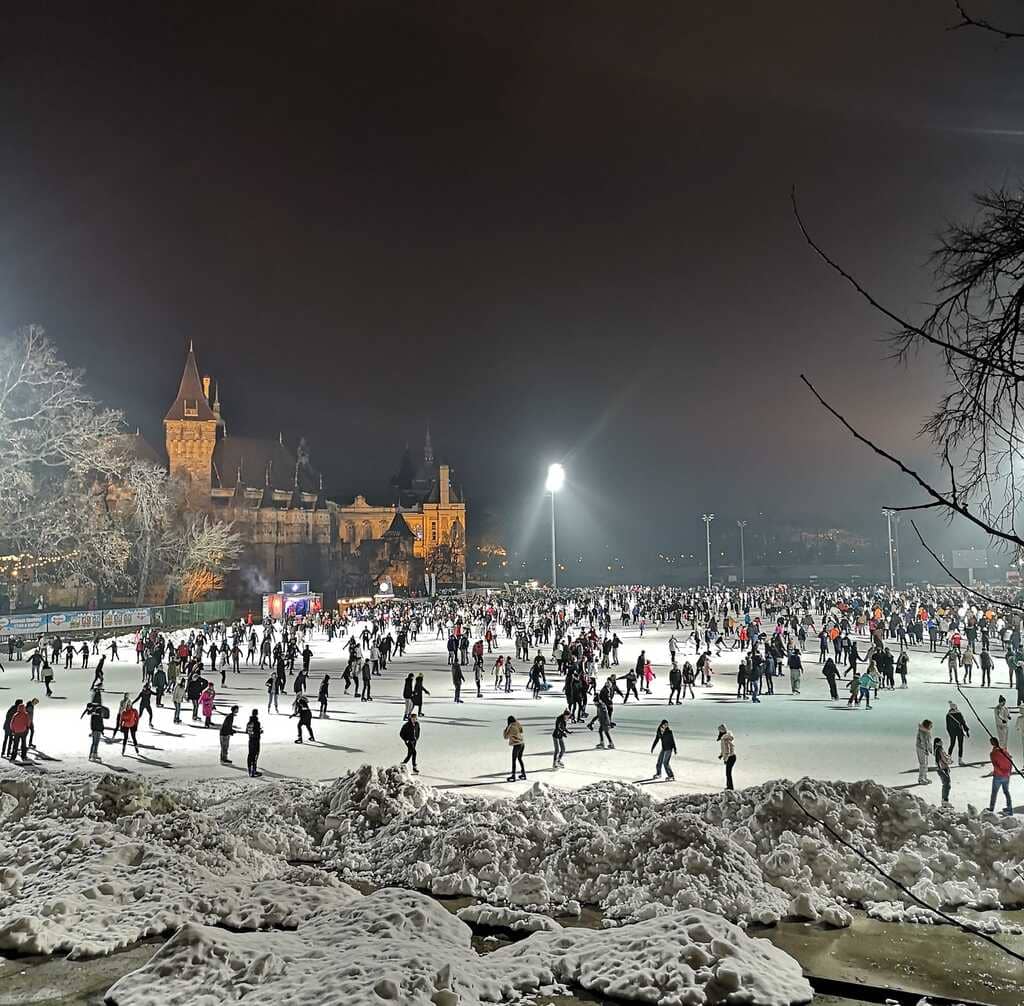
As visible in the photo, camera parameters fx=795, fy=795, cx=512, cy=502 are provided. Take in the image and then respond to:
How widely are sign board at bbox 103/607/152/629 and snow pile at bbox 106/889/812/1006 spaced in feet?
117

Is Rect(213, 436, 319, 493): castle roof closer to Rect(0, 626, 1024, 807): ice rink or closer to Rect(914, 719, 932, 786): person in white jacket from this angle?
Rect(0, 626, 1024, 807): ice rink

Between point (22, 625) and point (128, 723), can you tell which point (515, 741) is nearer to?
point (128, 723)

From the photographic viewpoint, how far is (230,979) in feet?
20.4

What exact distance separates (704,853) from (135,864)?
245 inches

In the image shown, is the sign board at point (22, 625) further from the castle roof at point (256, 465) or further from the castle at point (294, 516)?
the castle roof at point (256, 465)

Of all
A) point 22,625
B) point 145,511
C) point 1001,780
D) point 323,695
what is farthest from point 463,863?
point 145,511

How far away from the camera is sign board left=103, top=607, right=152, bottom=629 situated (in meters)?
38.3

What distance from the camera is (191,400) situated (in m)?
94.8

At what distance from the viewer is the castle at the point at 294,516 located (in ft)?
298

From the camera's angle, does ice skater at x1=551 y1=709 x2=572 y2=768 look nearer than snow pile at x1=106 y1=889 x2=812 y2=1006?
No

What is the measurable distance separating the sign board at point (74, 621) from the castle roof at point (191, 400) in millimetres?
60932

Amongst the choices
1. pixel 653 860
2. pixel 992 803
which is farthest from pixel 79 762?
pixel 992 803

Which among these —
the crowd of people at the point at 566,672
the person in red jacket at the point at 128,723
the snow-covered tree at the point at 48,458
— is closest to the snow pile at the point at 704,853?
the crowd of people at the point at 566,672

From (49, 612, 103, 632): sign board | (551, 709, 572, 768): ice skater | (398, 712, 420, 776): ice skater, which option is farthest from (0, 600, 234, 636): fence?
(551, 709, 572, 768): ice skater
